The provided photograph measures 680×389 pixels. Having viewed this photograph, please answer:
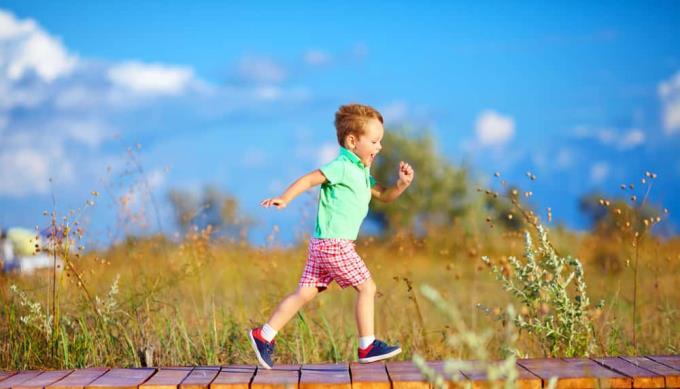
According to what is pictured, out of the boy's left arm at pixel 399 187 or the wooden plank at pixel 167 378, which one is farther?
the boy's left arm at pixel 399 187

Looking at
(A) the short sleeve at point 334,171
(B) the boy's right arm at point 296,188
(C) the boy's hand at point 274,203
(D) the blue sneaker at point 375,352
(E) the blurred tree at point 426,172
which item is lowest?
(D) the blue sneaker at point 375,352

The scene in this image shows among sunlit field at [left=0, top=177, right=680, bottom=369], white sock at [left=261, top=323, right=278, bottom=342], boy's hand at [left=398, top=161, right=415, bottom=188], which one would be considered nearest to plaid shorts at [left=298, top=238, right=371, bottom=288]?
white sock at [left=261, top=323, right=278, bottom=342]

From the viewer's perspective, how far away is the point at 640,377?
427cm

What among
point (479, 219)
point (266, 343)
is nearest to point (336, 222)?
point (266, 343)

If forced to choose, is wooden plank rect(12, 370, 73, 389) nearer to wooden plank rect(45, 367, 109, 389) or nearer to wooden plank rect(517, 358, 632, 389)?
wooden plank rect(45, 367, 109, 389)

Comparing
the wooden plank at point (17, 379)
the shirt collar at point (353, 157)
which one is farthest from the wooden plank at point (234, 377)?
the shirt collar at point (353, 157)

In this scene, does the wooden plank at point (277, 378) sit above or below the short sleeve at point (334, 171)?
below

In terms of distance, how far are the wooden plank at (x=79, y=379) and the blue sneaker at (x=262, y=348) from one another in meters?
0.86

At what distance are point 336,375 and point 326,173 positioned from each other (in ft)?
4.01

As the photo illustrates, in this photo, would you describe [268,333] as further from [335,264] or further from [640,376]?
[640,376]

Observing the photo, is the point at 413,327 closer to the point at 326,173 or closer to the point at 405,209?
the point at 326,173

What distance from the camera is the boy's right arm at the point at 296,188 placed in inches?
184

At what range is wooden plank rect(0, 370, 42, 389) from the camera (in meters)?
4.37

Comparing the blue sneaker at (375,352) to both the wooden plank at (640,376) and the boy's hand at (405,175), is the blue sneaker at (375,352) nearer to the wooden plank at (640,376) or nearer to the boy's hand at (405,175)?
the boy's hand at (405,175)
